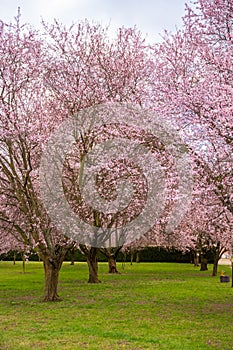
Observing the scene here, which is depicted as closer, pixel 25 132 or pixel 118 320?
pixel 118 320

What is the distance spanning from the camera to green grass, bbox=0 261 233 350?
10.4m

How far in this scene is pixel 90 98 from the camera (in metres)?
18.8

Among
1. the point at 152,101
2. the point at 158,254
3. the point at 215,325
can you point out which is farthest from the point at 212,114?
the point at 158,254

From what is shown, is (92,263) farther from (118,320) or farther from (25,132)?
(118,320)

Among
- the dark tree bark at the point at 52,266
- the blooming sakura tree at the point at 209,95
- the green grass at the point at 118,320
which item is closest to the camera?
the green grass at the point at 118,320

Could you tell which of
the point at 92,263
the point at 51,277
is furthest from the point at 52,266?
the point at 92,263

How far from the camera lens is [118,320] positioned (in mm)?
13367

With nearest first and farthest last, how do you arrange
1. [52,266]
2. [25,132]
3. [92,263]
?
[25,132] < [52,266] < [92,263]

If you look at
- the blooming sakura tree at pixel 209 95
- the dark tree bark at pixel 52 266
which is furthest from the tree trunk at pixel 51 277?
the blooming sakura tree at pixel 209 95

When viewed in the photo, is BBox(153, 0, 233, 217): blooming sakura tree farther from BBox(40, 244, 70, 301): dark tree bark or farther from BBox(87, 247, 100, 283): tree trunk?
BBox(87, 247, 100, 283): tree trunk

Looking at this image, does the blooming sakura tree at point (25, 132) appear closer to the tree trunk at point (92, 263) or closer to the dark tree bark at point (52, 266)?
the dark tree bark at point (52, 266)

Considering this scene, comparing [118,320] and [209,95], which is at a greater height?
[209,95]

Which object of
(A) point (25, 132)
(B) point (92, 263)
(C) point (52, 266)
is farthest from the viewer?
(B) point (92, 263)

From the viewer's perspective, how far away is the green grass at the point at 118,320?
10.4 metres
